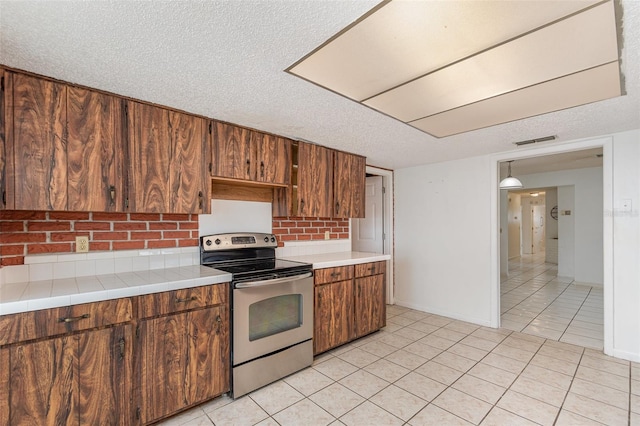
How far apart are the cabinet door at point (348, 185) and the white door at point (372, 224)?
3.42ft

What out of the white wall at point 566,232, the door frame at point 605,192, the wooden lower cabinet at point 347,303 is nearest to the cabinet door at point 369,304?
the wooden lower cabinet at point 347,303

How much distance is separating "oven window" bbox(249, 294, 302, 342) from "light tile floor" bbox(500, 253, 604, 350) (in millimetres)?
2800

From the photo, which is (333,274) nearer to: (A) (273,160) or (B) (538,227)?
(A) (273,160)

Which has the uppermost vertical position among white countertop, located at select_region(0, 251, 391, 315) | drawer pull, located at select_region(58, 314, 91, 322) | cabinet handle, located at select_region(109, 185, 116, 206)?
cabinet handle, located at select_region(109, 185, 116, 206)

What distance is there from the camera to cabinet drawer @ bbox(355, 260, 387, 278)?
3.21 metres

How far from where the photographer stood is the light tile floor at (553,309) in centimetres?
344

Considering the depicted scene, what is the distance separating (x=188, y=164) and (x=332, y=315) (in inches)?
75.1

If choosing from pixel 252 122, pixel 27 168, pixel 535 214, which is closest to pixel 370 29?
pixel 252 122

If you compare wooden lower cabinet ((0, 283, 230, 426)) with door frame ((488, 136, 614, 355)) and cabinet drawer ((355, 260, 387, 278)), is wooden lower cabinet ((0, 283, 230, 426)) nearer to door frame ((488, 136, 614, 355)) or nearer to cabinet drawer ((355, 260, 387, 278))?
cabinet drawer ((355, 260, 387, 278))

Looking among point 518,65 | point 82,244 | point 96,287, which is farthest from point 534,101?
point 82,244

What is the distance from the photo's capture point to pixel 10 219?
6.05 feet

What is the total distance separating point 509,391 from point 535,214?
10989 mm

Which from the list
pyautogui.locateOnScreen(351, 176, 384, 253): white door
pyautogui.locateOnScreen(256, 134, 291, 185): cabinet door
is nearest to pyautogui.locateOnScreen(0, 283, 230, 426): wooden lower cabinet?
pyautogui.locateOnScreen(256, 134, 291, 185): cabinet door

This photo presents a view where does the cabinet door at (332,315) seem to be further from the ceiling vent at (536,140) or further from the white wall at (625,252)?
the white wall at (625,252)
